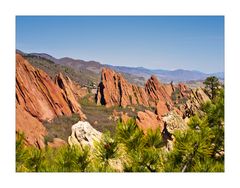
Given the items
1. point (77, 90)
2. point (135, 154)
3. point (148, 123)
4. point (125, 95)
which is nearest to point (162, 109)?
point (77, 90)

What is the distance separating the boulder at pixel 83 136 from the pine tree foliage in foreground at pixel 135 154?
66 millimetres

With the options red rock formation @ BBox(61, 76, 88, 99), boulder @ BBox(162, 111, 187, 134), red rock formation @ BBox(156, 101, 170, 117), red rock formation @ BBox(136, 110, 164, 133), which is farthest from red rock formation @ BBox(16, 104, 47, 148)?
red rock formation @ BBox(61, 76, 88, 99)

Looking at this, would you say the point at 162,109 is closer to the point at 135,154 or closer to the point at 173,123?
the point at 173,123

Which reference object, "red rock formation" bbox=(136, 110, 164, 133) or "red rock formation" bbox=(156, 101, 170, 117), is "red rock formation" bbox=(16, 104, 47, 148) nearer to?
"red rock formation" bbox=(136, 110, 164, 133)

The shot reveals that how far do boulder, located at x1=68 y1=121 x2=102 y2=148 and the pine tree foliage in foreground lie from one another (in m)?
0.07

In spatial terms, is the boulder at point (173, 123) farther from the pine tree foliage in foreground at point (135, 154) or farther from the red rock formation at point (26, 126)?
the red rock formation at point (26, 126)

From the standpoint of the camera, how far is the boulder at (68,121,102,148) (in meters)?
1.68

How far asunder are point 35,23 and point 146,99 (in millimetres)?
7305

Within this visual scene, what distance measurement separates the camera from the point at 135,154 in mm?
1542

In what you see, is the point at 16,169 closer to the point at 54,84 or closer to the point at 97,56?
the point at 97,56

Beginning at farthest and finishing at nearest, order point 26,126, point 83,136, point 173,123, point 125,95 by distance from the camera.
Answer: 1. point 125,95
2. point 26,126
3. point 173,123
4. point 83,136

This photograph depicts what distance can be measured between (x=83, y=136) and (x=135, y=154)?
0.31 meters
